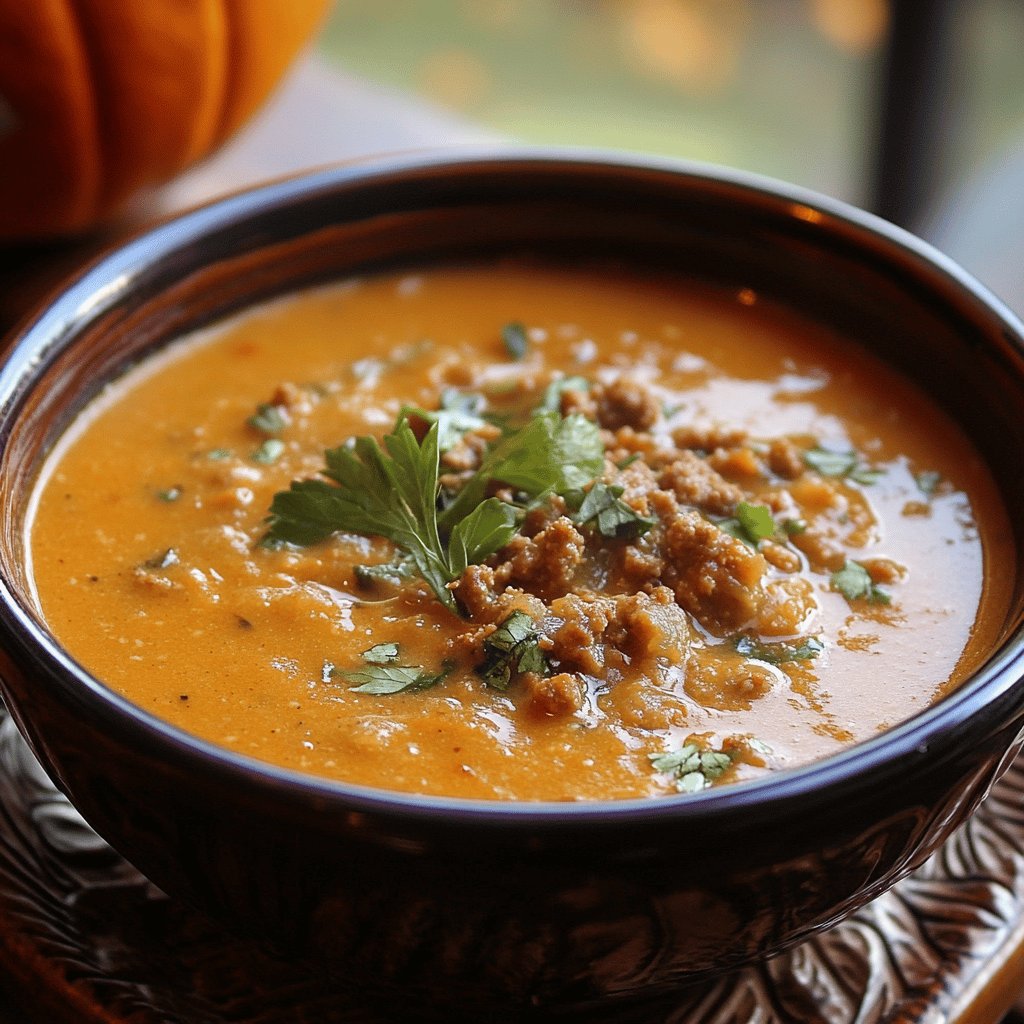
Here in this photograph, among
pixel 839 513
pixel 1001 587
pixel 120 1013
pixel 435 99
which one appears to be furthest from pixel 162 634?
A: pixel 435 99

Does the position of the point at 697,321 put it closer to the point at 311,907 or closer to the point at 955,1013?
the point at 955,1013

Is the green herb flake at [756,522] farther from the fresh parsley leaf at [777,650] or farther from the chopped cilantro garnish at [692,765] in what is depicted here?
the chopped cilantro garnish at [692,765]

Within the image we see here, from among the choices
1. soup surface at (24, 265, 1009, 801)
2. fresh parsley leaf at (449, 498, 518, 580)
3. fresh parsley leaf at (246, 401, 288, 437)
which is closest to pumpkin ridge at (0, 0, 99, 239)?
soup surface at (24, 265, 1009, 801)

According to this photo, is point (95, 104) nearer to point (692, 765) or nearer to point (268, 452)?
point (268, 452)

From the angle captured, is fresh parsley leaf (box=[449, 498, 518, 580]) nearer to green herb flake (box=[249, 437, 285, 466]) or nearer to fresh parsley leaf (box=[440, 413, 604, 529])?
fresh parsley leaf (box=[440, 413, 604, 529])

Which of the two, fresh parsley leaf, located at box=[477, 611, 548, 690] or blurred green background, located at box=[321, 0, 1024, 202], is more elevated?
blurred green background, located at box=[321, 0, 1024, 202]

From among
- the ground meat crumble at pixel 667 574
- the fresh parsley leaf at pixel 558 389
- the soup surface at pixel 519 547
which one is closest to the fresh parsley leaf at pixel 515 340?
the soup surface at pixel 519 547

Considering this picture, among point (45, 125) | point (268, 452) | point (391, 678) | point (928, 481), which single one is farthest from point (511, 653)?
point (45, 125)
